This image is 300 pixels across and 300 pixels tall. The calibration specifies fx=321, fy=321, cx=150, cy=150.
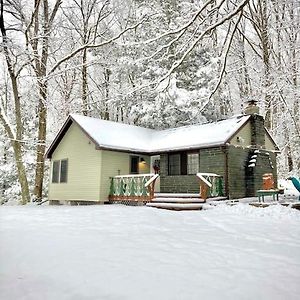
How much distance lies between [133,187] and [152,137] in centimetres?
538

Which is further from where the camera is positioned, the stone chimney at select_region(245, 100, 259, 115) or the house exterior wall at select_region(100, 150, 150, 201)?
the stone chimney at select_region(245, 100, 259, 115)

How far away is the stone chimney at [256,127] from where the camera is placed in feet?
52.7

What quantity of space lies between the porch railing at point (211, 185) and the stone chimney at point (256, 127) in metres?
3.16

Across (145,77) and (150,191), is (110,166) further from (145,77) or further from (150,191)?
(145,77)

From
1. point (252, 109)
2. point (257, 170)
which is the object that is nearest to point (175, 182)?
point (257, 170)

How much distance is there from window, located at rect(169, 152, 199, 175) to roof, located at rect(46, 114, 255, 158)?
2.03ft

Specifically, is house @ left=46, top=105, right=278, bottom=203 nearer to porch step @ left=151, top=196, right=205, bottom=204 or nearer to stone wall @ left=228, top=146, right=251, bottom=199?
stone wall @ left=228, top=146, right=251, bottom=199

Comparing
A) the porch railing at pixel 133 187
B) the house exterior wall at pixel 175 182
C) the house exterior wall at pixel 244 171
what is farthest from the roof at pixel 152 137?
the porch railing at pixel 133 187

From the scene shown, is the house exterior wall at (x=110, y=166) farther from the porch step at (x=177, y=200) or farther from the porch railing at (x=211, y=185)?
the porch railing at (x=211, y=185)

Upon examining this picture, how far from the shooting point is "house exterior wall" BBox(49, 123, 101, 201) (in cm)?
1581

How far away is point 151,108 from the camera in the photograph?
77.6 ft

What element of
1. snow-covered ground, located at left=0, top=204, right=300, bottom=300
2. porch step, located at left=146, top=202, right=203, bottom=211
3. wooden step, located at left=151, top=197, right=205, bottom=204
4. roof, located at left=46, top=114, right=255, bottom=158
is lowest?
snow-covered ground, located at left=0, top=204, right=300, bottom=300

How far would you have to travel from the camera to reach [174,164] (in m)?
16.6

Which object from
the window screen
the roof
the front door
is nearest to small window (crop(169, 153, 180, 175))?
the roof
